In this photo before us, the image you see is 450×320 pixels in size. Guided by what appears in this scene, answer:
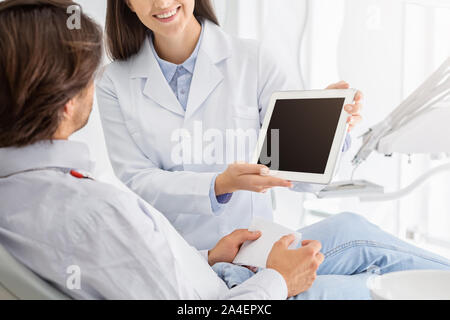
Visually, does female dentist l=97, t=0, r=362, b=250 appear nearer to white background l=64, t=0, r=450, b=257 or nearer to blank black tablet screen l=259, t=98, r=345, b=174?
blank black tablet screen l=259, t=98, r=345, b=174

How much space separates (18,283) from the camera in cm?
75

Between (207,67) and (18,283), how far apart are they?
90cm

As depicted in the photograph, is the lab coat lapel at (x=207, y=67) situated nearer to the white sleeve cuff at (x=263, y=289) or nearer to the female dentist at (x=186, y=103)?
the female dentist at (x=186, y=103)

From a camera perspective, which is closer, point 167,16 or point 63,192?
point 63,192

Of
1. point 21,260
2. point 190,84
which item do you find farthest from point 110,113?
point 21,260

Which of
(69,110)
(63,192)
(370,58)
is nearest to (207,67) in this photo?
(69,110)

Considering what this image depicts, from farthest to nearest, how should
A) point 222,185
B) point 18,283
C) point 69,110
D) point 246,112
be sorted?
point 246,112 → point 222,185 → point 69,110 → point 18,283

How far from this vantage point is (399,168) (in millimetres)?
2416

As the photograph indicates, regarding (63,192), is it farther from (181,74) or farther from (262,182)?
(181,74)

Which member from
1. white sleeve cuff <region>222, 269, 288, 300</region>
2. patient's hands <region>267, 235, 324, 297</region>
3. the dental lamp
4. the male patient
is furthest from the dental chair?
the dental lamp

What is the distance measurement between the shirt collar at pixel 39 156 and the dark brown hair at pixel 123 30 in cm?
74

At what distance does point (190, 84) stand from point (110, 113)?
0.83 ft

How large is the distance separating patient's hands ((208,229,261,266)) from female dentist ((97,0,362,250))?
0.28 m

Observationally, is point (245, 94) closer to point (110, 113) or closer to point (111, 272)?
point (110, 113)
